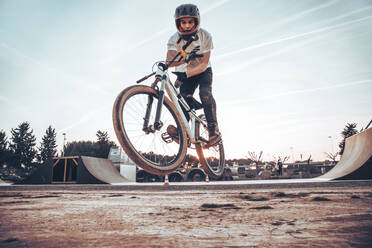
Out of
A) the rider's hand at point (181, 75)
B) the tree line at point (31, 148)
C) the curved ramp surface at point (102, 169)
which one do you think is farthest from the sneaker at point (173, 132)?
the tree line at point (31, 148)

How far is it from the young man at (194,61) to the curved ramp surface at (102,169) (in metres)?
9.52

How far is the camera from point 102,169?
14.4 metres

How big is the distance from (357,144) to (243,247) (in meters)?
11.2

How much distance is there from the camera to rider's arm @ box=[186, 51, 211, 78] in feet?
11.1

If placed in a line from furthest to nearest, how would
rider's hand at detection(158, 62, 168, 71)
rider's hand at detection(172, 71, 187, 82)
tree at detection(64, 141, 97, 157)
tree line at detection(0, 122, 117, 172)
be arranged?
tree at detection(64, 141, 97, 157), tree line at detection(0, 122, 117, 172), rider's hand at detection(172, 71, 187, 82), rider's hand at detection(158, 62, 168, 71)

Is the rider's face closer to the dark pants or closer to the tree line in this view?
the dark pants

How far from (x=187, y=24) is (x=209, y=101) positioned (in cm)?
121

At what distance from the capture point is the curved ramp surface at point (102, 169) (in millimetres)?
12492

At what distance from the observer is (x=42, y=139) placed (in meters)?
77.1

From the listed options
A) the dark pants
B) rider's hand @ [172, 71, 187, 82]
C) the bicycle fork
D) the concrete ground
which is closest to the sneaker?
the bicycle fork

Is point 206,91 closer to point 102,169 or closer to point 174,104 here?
point 174,104

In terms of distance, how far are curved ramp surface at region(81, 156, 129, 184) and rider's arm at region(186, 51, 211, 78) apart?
9956 millimetres

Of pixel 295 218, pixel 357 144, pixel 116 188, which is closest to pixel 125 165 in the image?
pixel 116 188

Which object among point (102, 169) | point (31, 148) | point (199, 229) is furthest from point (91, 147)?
point (199, 229)
